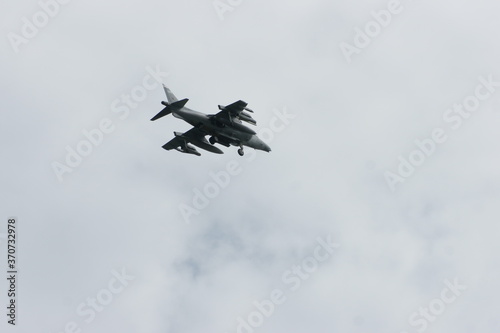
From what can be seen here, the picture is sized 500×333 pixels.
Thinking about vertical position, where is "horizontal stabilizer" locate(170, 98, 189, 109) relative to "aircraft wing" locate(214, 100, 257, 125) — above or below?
above

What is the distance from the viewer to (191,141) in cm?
7188

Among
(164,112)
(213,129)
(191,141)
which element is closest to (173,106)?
(164,112)

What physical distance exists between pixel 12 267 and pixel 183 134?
20379 millimetres

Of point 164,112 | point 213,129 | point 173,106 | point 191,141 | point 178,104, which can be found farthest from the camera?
point 191,141

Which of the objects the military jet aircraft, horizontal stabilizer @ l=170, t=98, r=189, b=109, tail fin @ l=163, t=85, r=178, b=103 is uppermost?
tail fin @ l=163, t=85, r=178, b=103

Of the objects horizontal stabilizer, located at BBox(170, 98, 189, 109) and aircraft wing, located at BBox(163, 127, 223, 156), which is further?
aircraft wing, located at BBox(163, 127, 223, 156)

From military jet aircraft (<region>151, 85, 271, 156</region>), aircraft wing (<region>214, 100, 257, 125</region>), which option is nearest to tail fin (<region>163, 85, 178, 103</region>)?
military jet aircraft (<region>151, 85, 271, 156</region>)

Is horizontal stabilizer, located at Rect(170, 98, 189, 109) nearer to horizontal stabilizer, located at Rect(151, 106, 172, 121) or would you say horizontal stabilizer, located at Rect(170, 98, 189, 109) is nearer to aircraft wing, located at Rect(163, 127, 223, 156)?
horizontal stabilizer, located at Rect(151, 106, 172, 121)

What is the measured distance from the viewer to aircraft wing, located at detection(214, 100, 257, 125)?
213 ft

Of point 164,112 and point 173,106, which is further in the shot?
point 164,112

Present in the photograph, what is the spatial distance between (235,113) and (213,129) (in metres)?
2.87

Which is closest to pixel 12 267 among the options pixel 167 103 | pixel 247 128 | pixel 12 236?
pixel 12 236

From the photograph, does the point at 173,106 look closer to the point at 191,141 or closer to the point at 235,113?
the point at 235,113

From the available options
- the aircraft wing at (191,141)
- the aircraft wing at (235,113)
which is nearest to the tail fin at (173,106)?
the aircraft wing at (235,113)
